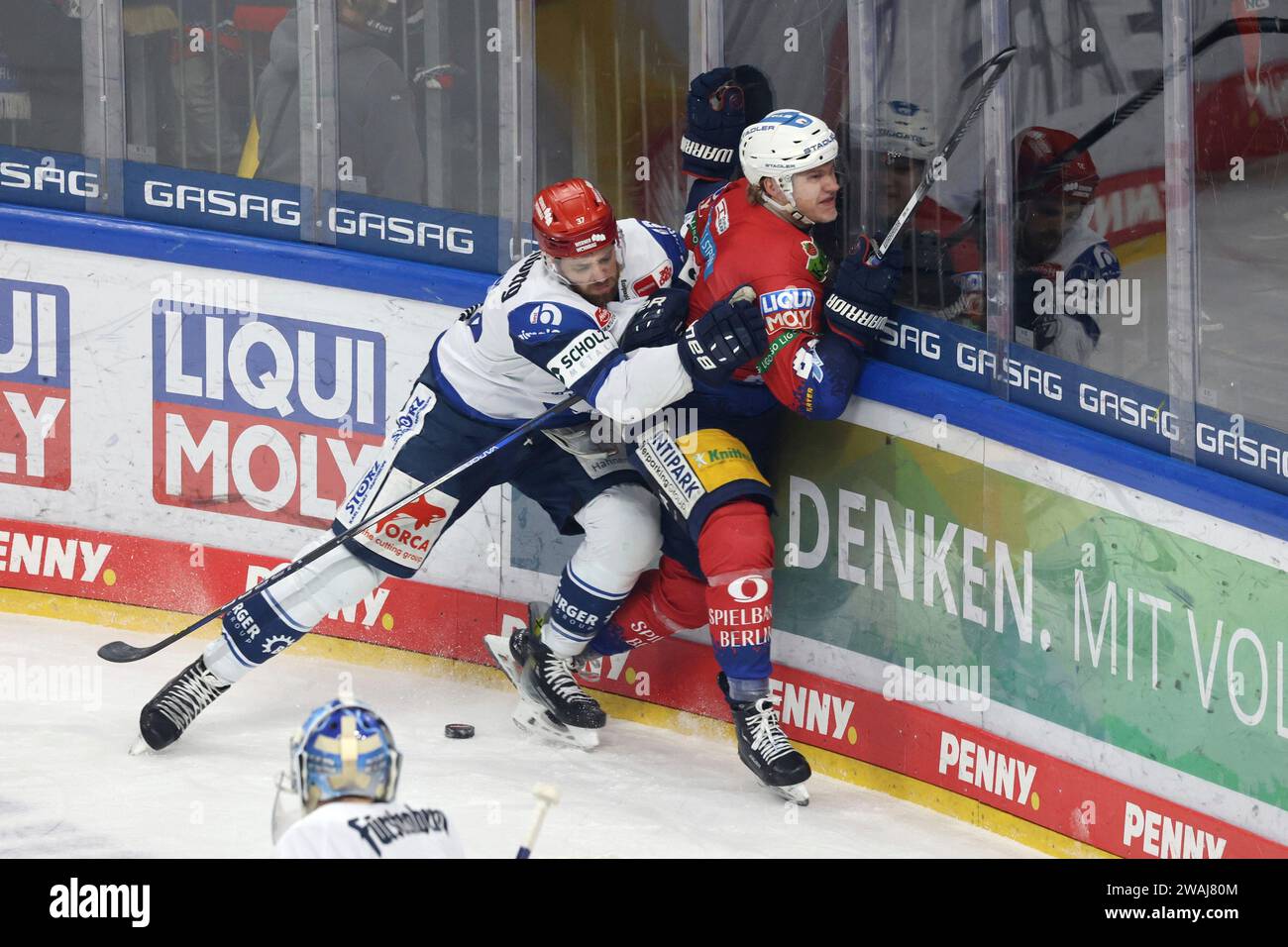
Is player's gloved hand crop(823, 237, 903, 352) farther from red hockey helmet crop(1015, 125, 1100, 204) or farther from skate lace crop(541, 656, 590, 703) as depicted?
skate lace crop(541, 656, 590, 703)

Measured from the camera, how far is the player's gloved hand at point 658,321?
15.9ft

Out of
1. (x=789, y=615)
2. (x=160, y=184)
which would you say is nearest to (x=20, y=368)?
(x=160, y=184)

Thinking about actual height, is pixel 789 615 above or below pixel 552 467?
below

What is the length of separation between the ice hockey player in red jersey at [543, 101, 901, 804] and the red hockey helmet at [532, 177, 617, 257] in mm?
303

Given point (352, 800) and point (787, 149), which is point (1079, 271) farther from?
point (352, 800)

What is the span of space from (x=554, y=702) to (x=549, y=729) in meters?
0.08

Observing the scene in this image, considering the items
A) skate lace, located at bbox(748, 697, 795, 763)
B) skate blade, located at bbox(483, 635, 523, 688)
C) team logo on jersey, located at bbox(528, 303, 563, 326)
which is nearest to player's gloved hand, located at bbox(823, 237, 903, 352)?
team logo on jersey, located at bbox(528, 303, 563, 326)

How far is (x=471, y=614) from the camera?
5.89m

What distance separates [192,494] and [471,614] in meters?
1.05

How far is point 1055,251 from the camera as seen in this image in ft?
14.8

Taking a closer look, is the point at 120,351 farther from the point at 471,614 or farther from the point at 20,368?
the point at 471,614

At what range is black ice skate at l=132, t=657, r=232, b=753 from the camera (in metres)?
5.13
